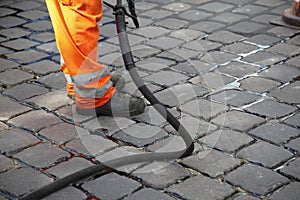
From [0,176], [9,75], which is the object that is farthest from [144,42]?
[0,176]

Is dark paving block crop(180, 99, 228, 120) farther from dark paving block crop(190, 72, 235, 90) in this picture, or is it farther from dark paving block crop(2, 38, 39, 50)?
dark paving block crop(2, 38, 39, 50)

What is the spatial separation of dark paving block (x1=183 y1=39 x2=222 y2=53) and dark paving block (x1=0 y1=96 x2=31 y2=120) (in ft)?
5.24

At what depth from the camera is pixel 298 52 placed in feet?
15.8

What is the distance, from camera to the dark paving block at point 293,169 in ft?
10.5

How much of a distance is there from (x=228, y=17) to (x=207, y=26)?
0.31m

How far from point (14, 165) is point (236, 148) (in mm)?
1329

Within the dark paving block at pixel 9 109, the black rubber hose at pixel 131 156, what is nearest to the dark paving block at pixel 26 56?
the dark paving block at pixel 9 109

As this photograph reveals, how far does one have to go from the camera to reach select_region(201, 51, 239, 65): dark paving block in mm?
4684

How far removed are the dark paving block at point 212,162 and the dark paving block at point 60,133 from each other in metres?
0.79

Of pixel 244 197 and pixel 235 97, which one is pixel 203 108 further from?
pixel 244 197

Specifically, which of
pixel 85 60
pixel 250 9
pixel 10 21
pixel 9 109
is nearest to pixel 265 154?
pixel 85 60

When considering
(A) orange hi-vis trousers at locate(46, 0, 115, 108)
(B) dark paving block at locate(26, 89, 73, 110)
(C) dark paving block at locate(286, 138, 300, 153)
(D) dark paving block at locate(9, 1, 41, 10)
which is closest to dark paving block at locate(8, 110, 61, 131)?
(B) dark paving block at locate(26, 89, 73, 110)

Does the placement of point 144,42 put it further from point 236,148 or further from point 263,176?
point 263,176

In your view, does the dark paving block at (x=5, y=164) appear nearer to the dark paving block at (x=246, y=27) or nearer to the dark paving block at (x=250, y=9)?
the dark paving block at (x=246, y=27)
